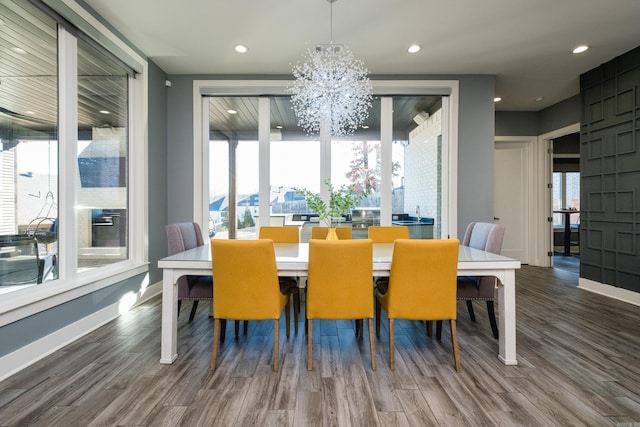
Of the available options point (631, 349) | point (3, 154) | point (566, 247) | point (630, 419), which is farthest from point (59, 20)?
point (566, 247)

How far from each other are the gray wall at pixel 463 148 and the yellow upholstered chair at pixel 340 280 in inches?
107

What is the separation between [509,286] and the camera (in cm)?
198

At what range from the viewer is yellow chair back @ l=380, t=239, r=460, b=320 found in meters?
1.83

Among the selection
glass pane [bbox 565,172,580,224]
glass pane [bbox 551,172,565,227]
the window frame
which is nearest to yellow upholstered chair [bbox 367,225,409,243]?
the window frame

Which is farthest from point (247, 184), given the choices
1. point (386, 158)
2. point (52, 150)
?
point (52, 150)

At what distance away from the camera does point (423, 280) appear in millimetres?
1875

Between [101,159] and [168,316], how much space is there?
78.8 inches

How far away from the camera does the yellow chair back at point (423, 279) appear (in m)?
1.83

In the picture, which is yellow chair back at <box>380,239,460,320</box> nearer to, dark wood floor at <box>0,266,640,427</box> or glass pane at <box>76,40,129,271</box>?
dark wood floor at <box>0,266,640,427</box>

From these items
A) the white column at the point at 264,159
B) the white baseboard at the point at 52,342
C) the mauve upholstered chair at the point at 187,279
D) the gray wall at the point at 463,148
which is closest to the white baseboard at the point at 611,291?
the gray wall at the point at 463,148

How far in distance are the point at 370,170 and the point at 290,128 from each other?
4.29 feet

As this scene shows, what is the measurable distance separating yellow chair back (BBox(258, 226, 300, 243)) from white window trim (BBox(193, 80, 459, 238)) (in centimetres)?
154

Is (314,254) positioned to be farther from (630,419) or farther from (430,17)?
(430,17)

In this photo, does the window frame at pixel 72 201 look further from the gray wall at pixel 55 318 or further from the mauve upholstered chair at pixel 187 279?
the mauve upholstered chair at pixel 187 279
